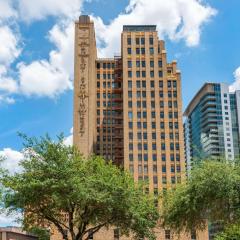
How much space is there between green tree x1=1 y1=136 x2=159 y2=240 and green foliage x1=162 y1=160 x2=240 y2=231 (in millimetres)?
3947

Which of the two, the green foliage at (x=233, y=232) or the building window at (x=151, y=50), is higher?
the building window at (x=151, y=50)

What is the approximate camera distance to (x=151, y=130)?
13550 centimetres

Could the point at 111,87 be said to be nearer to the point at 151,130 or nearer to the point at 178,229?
the point at 151,130

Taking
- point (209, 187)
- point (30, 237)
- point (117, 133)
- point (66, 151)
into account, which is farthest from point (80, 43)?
point (209, 187)

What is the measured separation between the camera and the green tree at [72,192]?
145 feet

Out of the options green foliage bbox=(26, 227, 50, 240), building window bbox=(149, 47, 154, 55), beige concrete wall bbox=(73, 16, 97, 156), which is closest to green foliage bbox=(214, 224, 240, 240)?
green foliage bbox=(26, 227, 50, 240)

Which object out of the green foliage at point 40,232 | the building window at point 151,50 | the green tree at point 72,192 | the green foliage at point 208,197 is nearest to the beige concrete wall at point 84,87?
the building window at point 151,50

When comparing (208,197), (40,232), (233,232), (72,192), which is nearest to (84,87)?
(40,232)

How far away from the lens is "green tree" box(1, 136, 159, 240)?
44094 mm

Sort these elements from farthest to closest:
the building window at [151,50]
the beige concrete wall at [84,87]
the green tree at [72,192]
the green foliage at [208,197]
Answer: the building window at [151,50] → the beige concrete wall at [84,87] → the green tree at [72,192] → the green foliage at [208,197]

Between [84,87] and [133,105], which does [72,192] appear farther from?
[133,105]

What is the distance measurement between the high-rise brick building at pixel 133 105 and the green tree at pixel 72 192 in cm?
7467

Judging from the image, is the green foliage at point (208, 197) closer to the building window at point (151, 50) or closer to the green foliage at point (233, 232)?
the green foliage at point (233, 232)

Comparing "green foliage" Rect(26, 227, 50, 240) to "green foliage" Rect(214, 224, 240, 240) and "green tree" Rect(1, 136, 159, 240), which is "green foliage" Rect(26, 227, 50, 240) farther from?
"green foliage" Rect(214, 224, 240, 240)
